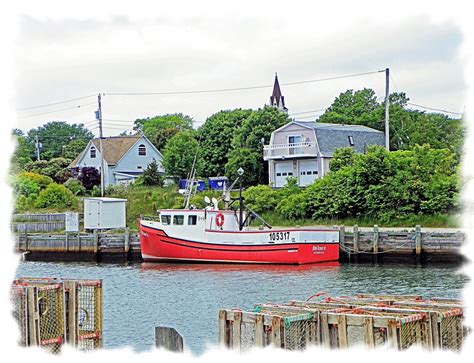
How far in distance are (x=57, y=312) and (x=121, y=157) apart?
208 ft

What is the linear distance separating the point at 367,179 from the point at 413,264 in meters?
10.5

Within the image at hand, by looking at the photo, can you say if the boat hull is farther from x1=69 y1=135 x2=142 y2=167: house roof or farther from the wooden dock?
x1=69 y1=135 x2=142 y2=167: house roof

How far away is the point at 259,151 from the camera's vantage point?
6294 cm

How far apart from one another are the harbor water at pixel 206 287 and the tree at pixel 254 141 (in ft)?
71.5

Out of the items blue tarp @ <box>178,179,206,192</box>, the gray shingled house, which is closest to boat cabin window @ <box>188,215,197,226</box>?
the gray shingled house

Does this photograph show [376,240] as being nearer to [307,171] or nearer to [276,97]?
[307,171]

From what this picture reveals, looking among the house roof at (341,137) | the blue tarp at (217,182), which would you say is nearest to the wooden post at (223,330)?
the house roof at (341,137)

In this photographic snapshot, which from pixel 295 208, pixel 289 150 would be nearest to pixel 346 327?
pixel 295 208

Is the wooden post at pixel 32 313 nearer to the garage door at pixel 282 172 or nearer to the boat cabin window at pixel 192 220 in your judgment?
the boat cabin window at pixel 192 220

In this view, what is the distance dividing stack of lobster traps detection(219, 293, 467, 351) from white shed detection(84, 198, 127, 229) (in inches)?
1515

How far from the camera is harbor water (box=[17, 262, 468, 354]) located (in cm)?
2195

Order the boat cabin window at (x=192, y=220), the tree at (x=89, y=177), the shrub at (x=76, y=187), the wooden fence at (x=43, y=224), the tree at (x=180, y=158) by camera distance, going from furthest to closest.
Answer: the tree at (x=89, y=177)
the tree at (x=180, y=158)
the shrub at (x=76, y=187)
the wooden fence at (x=43, y=224)
the boat cabin window at (x=192, y=220)

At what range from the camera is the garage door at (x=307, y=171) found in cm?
5825

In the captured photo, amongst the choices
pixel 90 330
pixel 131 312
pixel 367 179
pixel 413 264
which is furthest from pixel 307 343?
pixel 367 179
